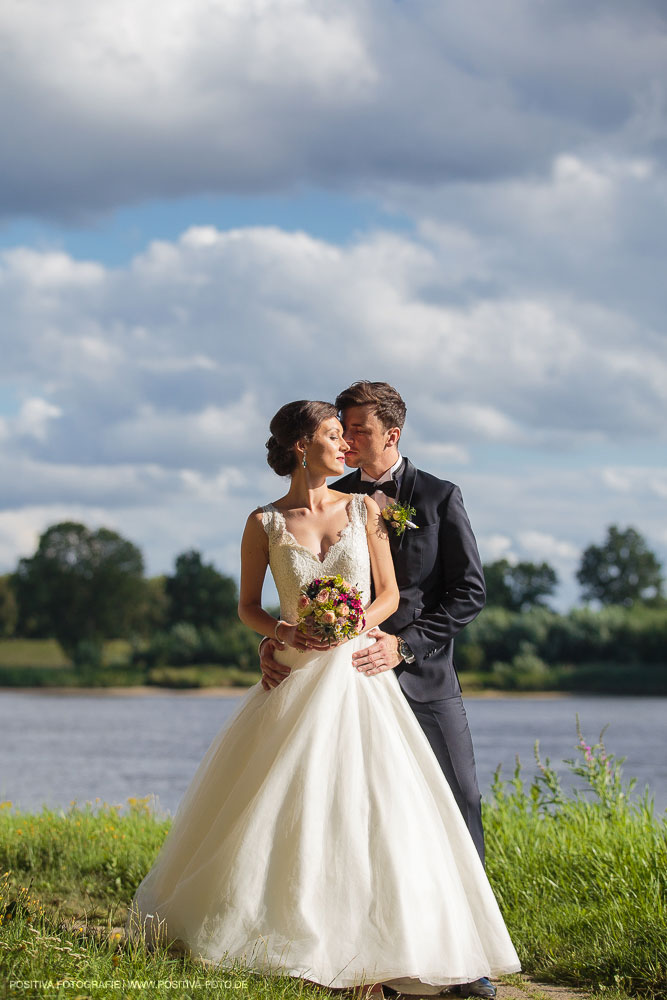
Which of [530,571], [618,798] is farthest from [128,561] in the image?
[618,798]

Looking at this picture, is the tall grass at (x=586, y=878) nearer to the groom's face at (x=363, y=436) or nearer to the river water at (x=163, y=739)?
the river water at (x=163, y=739)

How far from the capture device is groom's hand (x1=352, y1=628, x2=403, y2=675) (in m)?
4.57

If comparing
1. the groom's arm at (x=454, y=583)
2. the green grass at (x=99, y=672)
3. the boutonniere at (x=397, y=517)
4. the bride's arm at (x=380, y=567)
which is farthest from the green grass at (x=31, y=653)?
the bride's arm at (x=380, y=567)

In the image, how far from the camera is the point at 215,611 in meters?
48.9

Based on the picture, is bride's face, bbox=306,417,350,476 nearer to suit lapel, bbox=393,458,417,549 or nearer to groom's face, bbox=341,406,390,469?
groom's face, bbox=341,406,390,469

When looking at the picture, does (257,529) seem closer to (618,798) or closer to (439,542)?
(439,542)

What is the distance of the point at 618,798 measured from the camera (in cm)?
721

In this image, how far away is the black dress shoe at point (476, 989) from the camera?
4.57 metres

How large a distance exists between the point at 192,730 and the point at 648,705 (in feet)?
60.3

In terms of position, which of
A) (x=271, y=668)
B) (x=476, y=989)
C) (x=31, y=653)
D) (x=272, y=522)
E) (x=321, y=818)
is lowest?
(x=476, y=989)

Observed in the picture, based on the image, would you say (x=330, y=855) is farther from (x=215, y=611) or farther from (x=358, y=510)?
(x=215, y=611)

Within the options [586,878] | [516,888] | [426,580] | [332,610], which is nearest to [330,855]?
[332,610]

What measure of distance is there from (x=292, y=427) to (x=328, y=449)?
181 millimetres

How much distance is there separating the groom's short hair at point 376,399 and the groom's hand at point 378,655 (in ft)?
3.12
